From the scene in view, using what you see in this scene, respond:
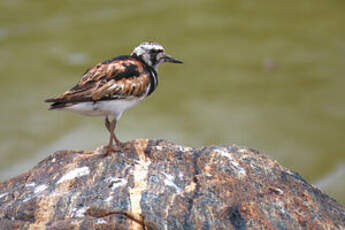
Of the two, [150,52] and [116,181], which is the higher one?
[150,52]

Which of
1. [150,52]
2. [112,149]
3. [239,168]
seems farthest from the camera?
[150,52]

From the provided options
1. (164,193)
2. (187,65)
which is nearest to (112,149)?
(164,193)

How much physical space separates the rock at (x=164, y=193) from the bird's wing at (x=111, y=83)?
0.40 meters

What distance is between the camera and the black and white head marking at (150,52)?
4.10 m

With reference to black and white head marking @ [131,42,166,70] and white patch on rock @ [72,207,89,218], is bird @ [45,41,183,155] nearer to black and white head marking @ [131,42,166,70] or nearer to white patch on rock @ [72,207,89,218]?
black and white head marking @ [131,42,166,70]

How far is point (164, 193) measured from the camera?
3217 mm

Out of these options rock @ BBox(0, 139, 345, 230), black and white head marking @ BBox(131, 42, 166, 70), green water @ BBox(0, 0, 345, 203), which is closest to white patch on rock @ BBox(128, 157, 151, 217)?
rock @ BBox(0, 139, 345, 230)

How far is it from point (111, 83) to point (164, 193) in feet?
3.22

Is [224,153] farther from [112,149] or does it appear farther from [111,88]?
[111,88]

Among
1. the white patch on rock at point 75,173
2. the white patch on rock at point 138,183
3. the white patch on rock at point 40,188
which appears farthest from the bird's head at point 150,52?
the white patch on rock at point 40,188

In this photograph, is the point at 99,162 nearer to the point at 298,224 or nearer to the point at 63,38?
the point at 298,224

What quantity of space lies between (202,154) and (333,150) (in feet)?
15.9

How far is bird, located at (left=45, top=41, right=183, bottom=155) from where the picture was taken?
3686mm

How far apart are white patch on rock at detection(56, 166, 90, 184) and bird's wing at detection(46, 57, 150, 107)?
483mm
